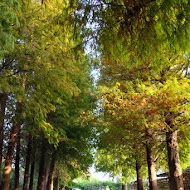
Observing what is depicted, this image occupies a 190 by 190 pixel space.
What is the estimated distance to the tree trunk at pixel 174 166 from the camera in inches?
317

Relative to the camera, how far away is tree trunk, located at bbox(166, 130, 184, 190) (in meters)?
8.04

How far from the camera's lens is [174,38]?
A: 3699 mm

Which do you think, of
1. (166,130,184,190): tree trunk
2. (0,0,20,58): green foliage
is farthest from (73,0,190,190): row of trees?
(0,0,20,58): green foliage

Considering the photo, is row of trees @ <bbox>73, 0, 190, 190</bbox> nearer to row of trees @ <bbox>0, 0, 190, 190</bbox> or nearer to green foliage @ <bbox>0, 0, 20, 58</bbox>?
row of trees @ <bbox>0, 0, 190, 190</bbox>

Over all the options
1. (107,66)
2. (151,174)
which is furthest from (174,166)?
(107,66)

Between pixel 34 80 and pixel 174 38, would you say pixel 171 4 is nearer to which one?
pixel 174 38

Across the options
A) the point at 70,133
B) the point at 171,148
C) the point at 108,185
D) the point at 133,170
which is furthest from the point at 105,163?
the point at 108,185

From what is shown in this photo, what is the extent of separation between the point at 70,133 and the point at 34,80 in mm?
7871

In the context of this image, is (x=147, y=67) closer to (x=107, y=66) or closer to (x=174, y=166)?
(x=107, y=66)

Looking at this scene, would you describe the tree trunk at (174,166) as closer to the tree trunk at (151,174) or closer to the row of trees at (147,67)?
the row of trees at (147,67)

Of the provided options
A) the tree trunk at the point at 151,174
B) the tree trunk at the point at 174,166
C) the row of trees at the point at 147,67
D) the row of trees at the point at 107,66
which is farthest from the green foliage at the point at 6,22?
the tree trunk at the point at 151,174

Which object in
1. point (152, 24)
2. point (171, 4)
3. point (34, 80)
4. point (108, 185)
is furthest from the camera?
point (108, 185)

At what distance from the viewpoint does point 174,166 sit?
836cm

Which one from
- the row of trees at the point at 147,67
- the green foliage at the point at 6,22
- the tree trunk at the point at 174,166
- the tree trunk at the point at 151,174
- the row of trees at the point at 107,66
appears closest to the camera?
the row of trees at the point at 147,67
